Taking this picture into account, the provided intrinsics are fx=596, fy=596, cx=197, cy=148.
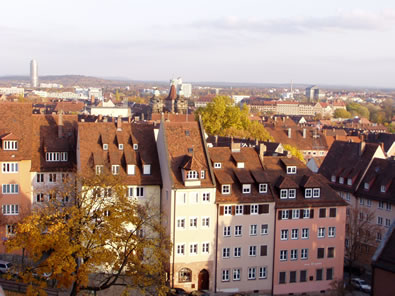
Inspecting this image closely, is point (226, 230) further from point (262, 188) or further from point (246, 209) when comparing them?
point (262, 188)

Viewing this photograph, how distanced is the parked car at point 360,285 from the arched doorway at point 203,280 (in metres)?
14.3

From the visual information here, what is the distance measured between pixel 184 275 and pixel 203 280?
1833mm

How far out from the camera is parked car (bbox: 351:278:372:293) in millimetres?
55781

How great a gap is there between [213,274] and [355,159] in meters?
27.2

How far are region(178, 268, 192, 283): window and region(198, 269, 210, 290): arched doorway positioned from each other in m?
0.98

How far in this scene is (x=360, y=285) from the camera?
5634 centimetres

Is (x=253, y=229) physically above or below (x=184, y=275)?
above

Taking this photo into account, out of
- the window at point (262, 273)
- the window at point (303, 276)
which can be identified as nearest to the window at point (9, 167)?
the window at point (262, 273)

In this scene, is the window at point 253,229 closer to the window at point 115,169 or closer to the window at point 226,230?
the window at point 226,230

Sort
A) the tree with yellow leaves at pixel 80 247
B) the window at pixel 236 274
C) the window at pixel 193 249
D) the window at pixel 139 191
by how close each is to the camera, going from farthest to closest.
Result: 1. the window at pixel 139 191
2. the window at pixel 236 274
3. the window at pixel 193 249
4. the tree with yellow leaves at pixel 80 247

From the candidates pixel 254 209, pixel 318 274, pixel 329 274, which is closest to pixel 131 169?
pixel 254 209

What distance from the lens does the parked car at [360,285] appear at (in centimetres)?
5578

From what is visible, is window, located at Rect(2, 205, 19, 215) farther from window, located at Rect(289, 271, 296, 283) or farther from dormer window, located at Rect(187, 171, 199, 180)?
window, located at Rect(289, 271, 296, 283)

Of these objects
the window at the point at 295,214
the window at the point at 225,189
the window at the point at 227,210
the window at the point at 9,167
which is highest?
the window at the point at 9,167
